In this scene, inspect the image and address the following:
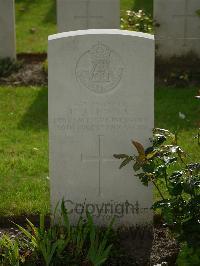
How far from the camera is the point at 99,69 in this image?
4.59 m

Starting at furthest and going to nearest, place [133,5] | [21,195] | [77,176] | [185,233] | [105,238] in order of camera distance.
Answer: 1. [133,5]
2. [21,195]
3. [77,176]
4. [105,238]
5. [185,233]

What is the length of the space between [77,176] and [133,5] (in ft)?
32.3

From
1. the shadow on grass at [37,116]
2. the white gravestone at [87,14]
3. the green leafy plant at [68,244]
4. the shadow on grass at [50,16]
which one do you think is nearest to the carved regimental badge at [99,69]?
the green leafy plant at [68,244]

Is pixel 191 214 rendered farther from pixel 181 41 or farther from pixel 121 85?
pixel 181 41

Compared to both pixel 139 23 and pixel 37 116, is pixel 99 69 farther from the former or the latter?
pixel 139 23

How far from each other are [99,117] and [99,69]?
0.34 metres

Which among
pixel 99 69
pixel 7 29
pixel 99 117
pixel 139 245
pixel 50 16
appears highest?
pixel 50 16

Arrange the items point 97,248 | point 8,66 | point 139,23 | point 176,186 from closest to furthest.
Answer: point 176,186, point 97,248, point 8,66, point 139,23

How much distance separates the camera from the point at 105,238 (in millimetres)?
4375

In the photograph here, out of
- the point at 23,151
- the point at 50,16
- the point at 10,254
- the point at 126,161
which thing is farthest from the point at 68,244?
the point at 50,16

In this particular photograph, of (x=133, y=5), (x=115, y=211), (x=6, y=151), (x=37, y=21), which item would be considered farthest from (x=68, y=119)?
(x=133, y=5)

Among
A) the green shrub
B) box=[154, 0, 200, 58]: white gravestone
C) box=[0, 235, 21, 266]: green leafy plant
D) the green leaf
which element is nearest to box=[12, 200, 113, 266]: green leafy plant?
the green shrub

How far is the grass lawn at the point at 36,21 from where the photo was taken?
11.4 meters

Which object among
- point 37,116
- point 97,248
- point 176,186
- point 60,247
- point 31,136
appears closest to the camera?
point 176,186
